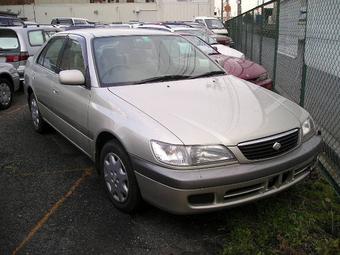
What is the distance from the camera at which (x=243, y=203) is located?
11.0ft

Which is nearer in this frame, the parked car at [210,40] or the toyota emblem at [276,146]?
the toyota emblem at [276,146]

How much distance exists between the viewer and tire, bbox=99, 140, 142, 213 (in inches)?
141

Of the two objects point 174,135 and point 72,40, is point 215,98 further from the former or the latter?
point 72,40

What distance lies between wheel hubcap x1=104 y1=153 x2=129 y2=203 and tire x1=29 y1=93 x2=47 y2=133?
2.53 meters

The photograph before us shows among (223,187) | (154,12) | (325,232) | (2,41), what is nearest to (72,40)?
(223,187)

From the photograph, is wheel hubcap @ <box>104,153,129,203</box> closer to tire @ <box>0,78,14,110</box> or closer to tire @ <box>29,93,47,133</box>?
tire @ <box>29,93,47,133</box>

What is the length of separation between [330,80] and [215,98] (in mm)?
2691

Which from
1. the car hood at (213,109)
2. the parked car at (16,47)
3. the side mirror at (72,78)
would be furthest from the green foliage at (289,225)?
the parked car at (16,47)

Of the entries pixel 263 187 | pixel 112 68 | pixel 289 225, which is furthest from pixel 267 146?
pixel 112 68

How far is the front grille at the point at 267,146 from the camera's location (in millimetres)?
3299

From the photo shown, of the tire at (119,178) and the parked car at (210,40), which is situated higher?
the parked car at (210,40)

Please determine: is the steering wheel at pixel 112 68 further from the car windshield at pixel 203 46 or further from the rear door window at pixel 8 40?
the rear door window at pixel 8 40

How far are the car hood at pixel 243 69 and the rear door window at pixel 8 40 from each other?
4.64 meters

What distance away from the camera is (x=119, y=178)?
3.76 meters
